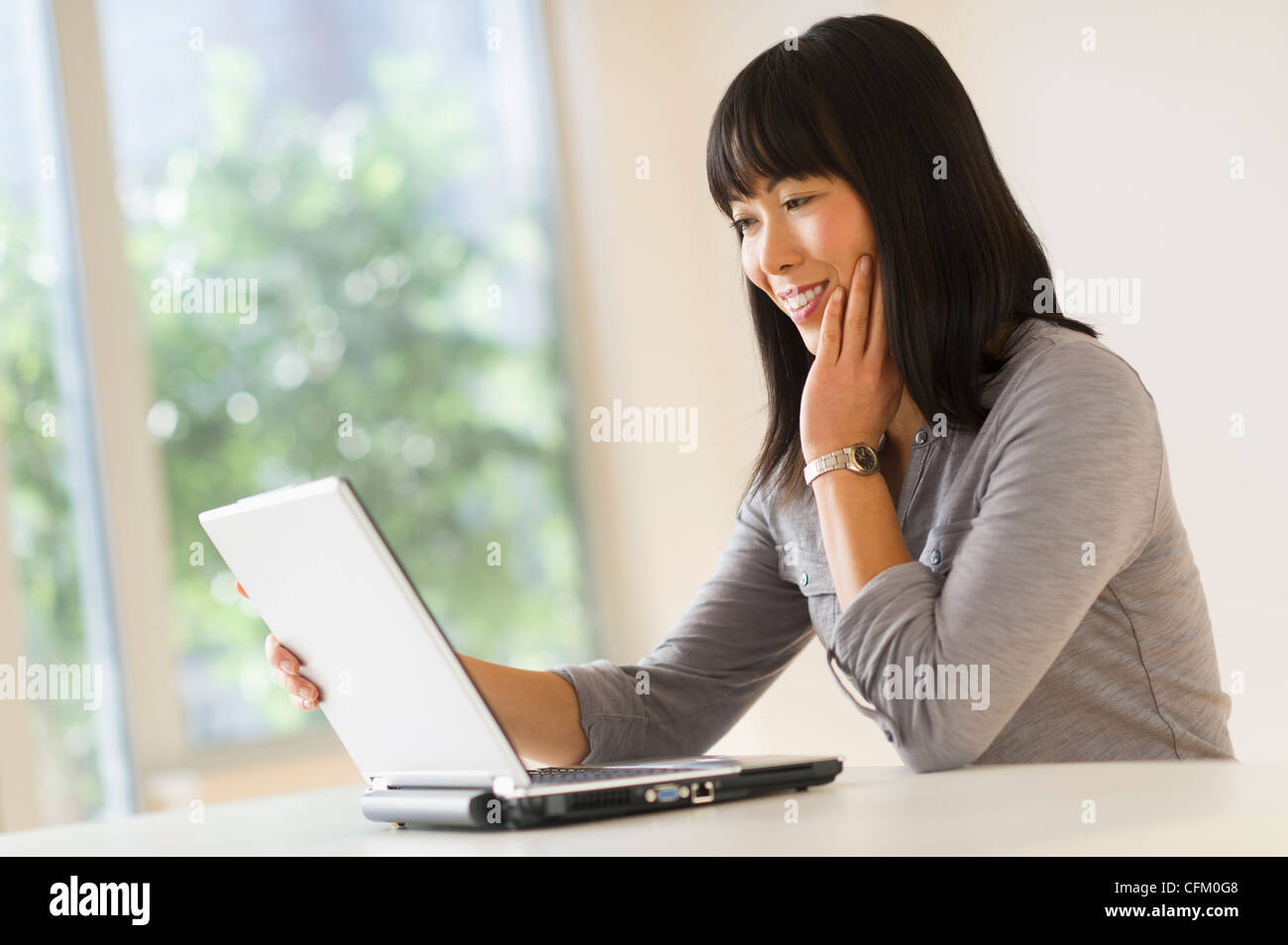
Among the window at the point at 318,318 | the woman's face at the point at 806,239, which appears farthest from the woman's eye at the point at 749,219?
the window at the point at 318,318

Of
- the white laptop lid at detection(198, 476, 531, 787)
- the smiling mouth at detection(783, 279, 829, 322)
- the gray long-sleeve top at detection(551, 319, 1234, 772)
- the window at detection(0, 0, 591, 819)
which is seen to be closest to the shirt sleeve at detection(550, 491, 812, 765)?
the gray long-sleeve top at detection(551, 319, 1234, 772)

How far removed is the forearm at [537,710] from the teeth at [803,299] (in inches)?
18.6

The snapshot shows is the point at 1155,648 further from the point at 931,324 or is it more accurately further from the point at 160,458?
the point at 160,458

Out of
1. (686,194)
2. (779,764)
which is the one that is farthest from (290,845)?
(686,194)

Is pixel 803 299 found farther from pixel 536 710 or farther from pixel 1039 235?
pixel 1039 235

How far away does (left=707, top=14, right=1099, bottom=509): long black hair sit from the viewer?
1.28 metres

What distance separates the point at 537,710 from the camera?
132cm

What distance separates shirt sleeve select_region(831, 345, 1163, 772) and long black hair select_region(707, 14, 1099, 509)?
0.14 m

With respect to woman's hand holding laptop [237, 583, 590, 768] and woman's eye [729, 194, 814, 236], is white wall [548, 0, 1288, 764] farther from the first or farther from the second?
woman's hand holding laptop [237, 583, 590, 768]

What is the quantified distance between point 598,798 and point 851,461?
18.8 inches

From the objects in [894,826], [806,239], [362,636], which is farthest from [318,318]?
[894,826]

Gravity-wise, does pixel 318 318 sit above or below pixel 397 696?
above

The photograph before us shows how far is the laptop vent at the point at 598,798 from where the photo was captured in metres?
0.87
